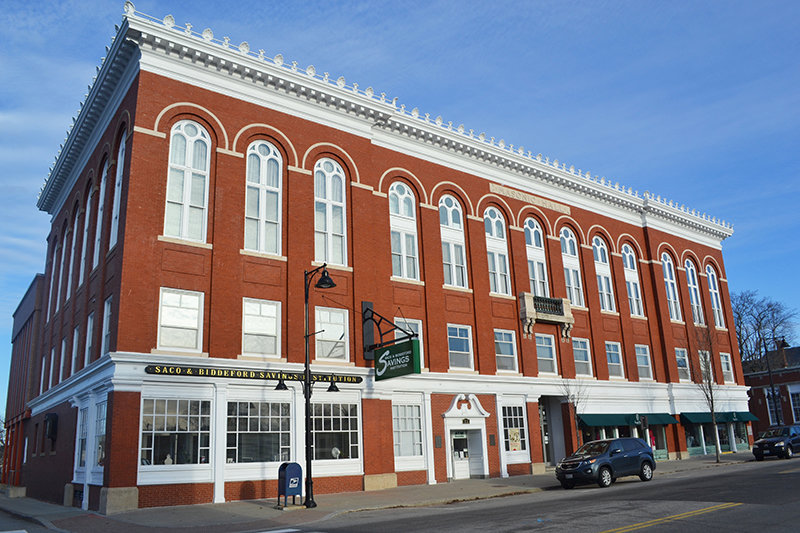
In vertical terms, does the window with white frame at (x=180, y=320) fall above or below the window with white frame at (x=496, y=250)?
below

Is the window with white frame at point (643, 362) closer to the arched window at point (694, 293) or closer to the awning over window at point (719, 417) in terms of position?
the awning over window at point (719, 417)

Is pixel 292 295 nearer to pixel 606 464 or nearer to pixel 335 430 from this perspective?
pixel 335 430

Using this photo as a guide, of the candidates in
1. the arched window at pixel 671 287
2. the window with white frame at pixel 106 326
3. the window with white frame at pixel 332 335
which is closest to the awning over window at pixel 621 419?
the arched window at pixel 671 287

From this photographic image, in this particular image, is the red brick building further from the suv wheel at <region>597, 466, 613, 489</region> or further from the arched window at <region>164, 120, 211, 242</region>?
the suv wheel at <region>597, 466, 613, 489</region>

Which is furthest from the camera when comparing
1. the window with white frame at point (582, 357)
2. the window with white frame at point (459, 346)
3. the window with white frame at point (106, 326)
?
the window with white frame at point (582, 357)

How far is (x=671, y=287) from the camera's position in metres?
43.7

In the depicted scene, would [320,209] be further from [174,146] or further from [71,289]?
[71,289]

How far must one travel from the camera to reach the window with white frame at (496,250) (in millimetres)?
33125

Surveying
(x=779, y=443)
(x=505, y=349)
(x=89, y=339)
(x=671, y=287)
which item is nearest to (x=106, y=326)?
(x=89, y=339)

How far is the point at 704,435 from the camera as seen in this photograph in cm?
4241

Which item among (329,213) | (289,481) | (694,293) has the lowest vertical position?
(289,481)

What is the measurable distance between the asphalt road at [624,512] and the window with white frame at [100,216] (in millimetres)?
15764

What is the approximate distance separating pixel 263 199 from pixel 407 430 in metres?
11.7

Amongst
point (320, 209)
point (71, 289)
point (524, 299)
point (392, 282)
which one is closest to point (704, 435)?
point (524, 299)
